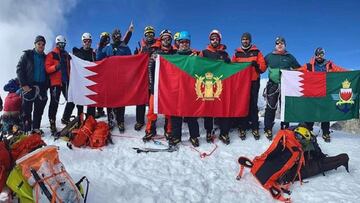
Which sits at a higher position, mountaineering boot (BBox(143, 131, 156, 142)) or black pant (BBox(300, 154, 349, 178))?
mountaineering boot (BBox(143, 131, 156, 142))

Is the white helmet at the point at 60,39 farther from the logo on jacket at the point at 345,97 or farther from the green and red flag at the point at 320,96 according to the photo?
the logo on jacket at the point at 345,97

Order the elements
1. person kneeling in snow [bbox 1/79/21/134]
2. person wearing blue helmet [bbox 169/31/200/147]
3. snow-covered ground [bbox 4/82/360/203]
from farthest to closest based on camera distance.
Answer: person kneeling in snow [bbox 1/79/21/134], person wearing blue helmet [bbox 169/31/200/147], snow-covered ground [bbox 4/82/360/203]

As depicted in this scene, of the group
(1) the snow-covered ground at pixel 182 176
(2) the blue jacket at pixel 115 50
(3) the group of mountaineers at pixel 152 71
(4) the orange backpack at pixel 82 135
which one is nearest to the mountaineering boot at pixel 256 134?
(3) the group of mountaineers at pixel 152 71

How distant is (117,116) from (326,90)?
600cm

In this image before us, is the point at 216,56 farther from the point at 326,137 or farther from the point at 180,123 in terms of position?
the point at 326,137

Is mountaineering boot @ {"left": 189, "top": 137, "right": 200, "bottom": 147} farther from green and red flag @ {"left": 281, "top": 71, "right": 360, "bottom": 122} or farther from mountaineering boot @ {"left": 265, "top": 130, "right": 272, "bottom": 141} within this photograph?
green and red flag @ {"left": 281, "top": 71, "right": 360, "bottom": 122}

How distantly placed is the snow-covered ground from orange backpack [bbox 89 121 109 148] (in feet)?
0.70

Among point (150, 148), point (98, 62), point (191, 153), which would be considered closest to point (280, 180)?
point (191, 153)

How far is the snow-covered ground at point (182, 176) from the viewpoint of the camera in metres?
7.00

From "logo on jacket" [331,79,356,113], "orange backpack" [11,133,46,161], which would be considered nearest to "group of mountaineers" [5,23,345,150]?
"logo on jacket" [331,79,356,113]

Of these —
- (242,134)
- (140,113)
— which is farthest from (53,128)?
(242,134)

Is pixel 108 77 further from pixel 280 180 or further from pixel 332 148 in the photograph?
pixel 332 148

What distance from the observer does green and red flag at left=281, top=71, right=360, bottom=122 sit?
1085 centimetres

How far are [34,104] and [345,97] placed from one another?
8575mm
